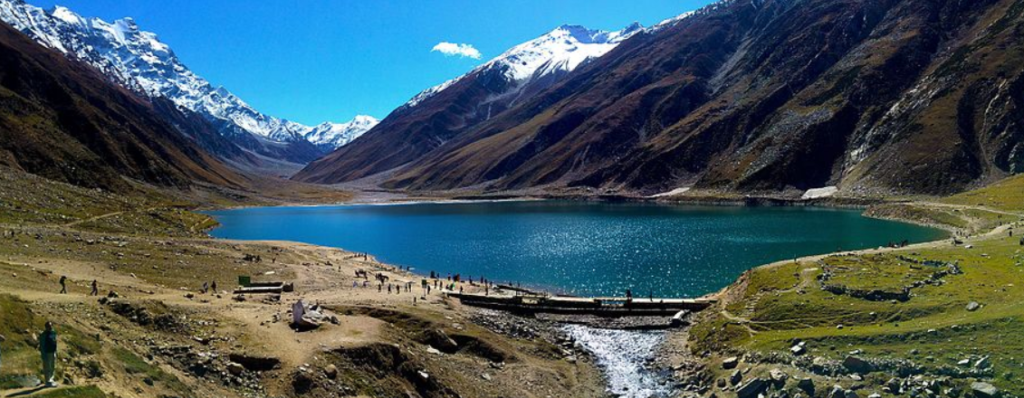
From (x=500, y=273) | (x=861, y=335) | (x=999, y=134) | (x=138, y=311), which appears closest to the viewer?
(x=138, y=311)

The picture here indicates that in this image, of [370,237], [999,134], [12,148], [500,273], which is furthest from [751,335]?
[999,134]

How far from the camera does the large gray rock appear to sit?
26859 mm

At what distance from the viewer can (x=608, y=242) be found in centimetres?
11412

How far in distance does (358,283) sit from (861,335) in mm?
49057

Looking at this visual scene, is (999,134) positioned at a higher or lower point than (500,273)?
higher

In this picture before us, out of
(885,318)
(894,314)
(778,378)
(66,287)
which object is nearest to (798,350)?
(778,378)

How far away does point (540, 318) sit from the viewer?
56312 mm

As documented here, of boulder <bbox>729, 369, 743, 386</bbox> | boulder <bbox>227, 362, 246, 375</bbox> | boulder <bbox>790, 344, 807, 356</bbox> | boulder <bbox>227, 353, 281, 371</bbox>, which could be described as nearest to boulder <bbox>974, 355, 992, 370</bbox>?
boulder <bbox>790, 344, 807, 356</bbox>

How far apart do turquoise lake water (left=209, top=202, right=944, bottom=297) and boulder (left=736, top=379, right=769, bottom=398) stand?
32.1 meters

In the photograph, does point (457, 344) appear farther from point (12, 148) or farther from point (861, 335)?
point (12, 148)

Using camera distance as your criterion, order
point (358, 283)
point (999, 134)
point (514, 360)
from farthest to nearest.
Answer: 1. point (999, 134)
2. point (358, 283)
3. point (514, 360)

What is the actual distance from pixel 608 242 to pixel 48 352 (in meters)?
102

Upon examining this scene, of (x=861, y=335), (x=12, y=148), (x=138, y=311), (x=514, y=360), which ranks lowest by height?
(x=514, y=360)

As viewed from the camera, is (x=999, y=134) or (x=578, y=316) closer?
(x=578, y=316)
